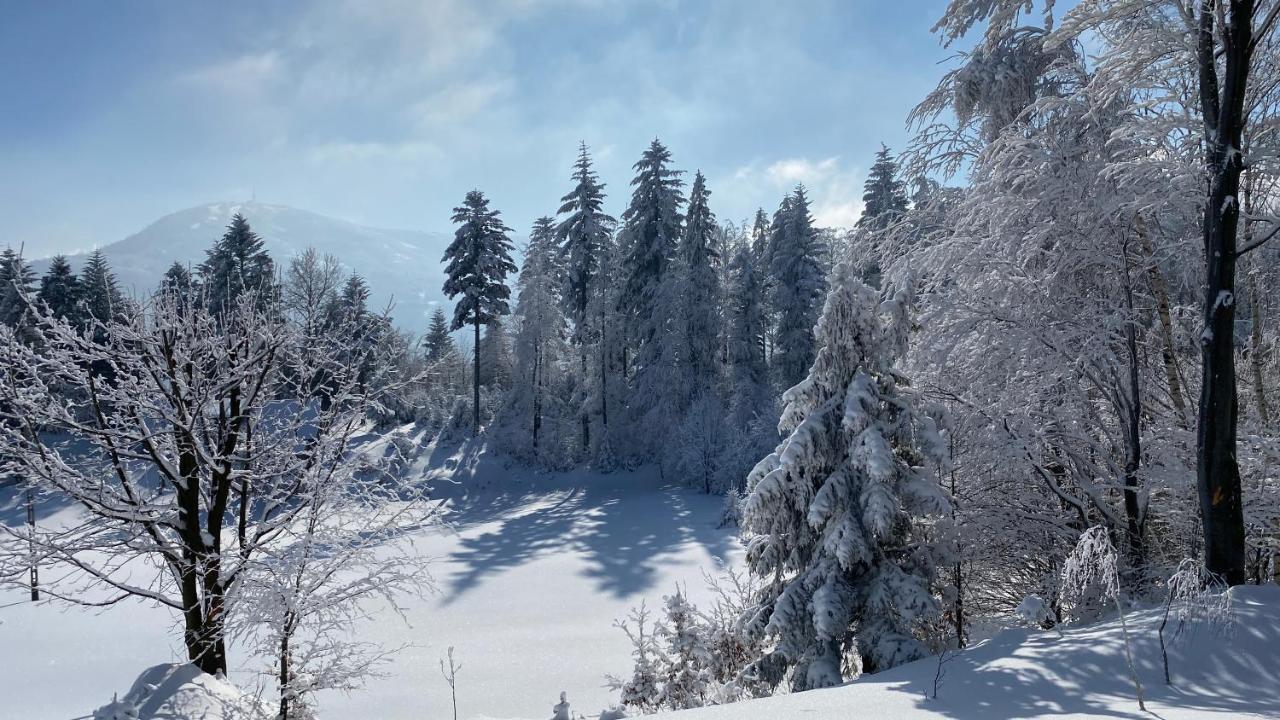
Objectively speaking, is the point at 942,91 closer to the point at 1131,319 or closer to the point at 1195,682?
the point at 1131,319

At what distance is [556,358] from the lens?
35.7 m

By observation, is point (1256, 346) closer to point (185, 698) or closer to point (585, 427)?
point (185, 698)

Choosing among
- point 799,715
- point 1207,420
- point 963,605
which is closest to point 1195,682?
point 1207,420

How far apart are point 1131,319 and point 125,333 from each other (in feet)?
36.6

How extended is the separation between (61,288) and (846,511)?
4659 cm

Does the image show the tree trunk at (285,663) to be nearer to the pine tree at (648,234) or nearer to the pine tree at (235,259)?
the pine tree at (648,234)

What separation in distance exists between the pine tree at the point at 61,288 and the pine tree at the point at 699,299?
33457mm

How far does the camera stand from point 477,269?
111 feet

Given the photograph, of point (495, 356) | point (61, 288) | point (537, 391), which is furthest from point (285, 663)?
point (61, 288)

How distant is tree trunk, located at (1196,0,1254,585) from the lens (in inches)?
213

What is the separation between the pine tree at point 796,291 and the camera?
3200 centimetres

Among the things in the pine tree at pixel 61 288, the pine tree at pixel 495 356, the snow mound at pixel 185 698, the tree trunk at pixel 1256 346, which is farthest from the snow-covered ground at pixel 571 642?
the pine tree at pixel 61 288

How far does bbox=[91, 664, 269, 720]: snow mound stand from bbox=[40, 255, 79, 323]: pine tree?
40.0 meters

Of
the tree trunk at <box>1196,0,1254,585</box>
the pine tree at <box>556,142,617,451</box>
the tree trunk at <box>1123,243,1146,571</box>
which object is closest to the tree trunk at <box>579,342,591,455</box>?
the pine tree at <box>556,142,617,451</box>
